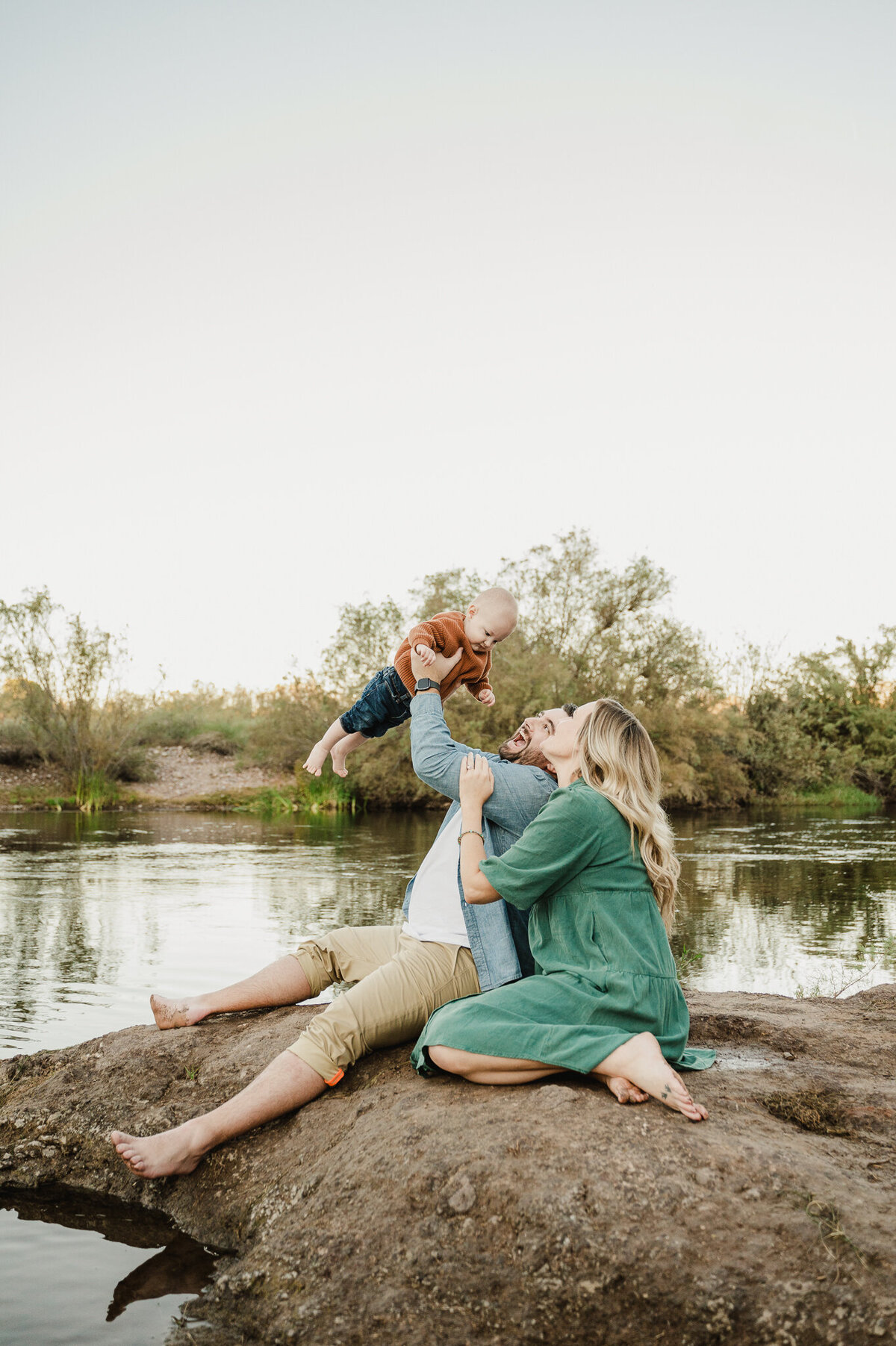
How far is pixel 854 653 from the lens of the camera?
143 feet

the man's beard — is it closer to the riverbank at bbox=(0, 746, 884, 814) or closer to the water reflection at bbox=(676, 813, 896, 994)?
the water reflection at bbox=(676, 813, 896, 994)

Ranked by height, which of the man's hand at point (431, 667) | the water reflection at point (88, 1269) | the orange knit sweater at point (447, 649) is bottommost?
the water reflection at point (88, 1269)

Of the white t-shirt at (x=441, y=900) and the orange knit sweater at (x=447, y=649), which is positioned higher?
the orange knit sweater at (x=447, y=649)

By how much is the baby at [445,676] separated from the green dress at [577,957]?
1.92 metres

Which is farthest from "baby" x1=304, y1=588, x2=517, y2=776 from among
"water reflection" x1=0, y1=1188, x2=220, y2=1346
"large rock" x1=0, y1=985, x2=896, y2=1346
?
"water reflection" x1=0, y1=1188, x2=220, y2=1346

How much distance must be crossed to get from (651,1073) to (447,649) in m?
2.61

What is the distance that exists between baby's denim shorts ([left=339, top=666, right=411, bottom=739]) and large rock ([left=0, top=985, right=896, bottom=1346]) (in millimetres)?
2057

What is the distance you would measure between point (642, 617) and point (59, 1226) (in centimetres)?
2794

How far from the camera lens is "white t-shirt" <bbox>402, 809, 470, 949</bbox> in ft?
11.8

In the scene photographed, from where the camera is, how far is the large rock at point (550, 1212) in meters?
2.30

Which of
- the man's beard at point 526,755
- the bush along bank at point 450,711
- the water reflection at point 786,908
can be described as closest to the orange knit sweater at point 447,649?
the man's beard at point 526,755

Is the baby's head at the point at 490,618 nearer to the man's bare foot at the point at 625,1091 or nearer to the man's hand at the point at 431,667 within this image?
the man's hand at the point at 431,667

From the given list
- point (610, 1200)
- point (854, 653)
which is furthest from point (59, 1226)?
point (854, 653)

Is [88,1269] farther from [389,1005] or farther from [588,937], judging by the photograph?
[588,937]
